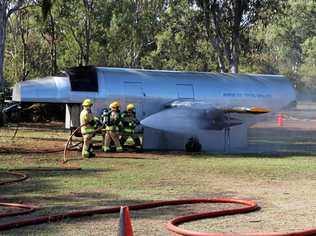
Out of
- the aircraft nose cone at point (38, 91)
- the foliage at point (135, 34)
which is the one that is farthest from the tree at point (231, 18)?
the aircraft nose cone at point (38, 91)

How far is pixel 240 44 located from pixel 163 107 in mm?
17275

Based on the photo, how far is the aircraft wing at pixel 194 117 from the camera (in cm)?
2047

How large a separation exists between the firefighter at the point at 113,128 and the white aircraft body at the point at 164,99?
4.24 feet

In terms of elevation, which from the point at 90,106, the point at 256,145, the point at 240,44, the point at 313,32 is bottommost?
the point at 256,145

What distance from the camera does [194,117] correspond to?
20641 millimetres

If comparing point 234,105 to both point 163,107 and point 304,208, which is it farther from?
point 304,208

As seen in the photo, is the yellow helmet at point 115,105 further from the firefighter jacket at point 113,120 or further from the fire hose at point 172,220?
the fire hose at point 172,220

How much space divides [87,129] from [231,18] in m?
19.4

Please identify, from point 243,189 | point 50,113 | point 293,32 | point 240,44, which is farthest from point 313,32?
point 243,189

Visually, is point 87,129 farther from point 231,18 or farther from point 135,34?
point 135,34

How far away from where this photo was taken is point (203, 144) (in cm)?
2122

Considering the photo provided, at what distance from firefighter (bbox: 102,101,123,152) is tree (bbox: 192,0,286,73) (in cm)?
1584

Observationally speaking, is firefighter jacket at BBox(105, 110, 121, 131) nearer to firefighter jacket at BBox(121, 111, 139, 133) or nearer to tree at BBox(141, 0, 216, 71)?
firefighter jacket at BBox(121, 111, 139, 133)

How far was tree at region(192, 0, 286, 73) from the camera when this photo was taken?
34.6 meters
